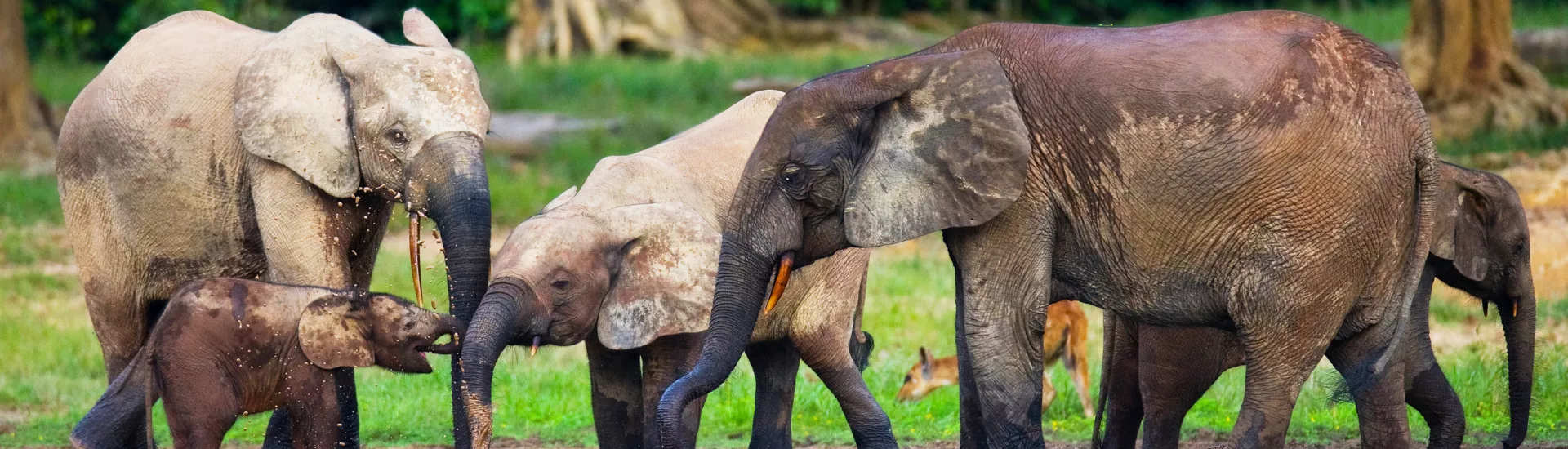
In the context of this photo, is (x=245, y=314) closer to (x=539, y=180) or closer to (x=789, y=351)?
(x=789, y=351)

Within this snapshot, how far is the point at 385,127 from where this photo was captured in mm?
6516

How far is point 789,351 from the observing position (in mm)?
7398

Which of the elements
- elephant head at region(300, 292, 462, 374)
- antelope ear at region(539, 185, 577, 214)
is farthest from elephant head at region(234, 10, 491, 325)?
antelope ear at region(539, 185, 577, 214)

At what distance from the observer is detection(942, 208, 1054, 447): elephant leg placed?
5.76m

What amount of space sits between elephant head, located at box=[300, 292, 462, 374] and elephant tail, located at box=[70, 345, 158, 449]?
25.4 inches

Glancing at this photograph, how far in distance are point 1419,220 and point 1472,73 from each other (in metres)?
11.5

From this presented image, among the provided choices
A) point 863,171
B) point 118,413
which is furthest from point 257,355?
point 863,171

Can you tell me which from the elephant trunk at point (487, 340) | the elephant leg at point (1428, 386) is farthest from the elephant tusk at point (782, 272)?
the elephant leg at point (1428, 386)

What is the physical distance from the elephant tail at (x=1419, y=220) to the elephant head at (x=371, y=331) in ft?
10.4

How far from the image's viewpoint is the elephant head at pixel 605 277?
6.33m

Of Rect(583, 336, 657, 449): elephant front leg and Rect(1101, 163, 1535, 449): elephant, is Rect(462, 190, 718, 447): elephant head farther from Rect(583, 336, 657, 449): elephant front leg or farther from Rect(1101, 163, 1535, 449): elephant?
Rect(1101, 163, 1535, 449): elephant

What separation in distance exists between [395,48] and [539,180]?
9.33 meters

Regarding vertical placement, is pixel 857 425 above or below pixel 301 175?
below

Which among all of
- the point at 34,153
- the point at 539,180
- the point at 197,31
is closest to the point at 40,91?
the point at 34,153
